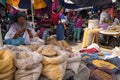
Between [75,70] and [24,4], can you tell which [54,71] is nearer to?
[75,70]

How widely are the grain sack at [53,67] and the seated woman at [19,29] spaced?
196 centimetres

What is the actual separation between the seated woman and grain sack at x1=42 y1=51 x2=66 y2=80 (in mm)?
1964

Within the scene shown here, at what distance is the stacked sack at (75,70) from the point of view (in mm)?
2532

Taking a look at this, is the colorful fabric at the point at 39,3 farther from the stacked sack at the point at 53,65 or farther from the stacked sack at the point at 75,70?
the stacked sack at the point at 53,65

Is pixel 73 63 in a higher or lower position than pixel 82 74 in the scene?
higher

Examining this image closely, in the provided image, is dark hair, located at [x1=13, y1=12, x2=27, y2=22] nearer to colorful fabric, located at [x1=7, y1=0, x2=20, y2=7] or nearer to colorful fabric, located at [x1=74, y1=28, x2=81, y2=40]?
colorful fabric, located at [x1=7, y1=0, x2=20, y2=7]

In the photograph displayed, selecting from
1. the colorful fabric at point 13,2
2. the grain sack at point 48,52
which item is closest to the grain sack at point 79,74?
the grain sack at point 48,52

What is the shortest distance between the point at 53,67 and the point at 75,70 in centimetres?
46

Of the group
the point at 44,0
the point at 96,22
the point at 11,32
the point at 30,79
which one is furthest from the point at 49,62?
the point at 96,22

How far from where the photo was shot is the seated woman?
4.26m

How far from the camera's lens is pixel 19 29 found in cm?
436

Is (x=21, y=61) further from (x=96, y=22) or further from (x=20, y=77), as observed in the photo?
(x=96, y=22)

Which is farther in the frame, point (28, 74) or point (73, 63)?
point (73, 63)

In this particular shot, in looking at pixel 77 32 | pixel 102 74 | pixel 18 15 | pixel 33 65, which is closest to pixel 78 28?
pixel 77 32
